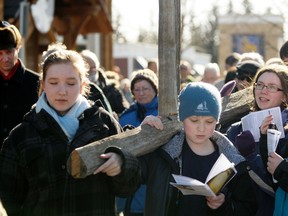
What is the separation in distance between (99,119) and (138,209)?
278 centimetres

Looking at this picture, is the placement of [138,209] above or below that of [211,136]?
below

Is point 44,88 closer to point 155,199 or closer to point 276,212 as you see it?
point 155,199

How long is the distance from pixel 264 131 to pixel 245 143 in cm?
17

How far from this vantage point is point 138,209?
24.9 ft

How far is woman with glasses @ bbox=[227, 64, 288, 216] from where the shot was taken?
5480mm

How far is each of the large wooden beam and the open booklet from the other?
416 millimetres

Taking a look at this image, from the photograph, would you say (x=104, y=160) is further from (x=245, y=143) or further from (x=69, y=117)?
(x=245, y=143)

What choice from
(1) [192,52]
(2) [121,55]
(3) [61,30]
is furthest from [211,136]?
(1) [192,52]

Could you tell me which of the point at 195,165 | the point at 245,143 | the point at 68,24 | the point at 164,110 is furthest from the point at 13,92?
the point at 68,24

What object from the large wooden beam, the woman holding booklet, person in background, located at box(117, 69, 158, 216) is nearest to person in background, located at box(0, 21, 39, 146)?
person in background, located at box(117, 69, 158, 216)

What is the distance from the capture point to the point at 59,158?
483 cm

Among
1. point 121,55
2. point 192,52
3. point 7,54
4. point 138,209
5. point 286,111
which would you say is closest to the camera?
point 286,111

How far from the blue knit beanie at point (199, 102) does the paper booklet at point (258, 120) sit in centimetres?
57

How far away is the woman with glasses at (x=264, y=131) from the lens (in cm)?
548
